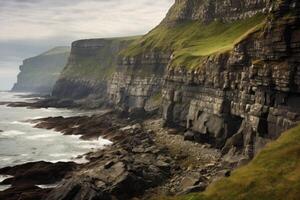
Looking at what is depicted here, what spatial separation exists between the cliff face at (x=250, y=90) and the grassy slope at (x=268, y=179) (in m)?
6.21

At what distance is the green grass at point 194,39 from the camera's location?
293 ft

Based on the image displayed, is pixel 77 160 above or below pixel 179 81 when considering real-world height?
below

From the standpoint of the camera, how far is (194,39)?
4624 inches

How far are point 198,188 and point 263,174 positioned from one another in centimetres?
787

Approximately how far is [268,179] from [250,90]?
23.0m

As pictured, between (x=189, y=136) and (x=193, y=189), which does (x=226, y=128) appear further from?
(x=193, y=189)

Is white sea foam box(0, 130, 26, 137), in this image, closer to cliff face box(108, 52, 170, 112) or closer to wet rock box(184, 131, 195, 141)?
cliff face box(108, 52, 170, 112)

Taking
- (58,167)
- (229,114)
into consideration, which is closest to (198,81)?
(229,114)

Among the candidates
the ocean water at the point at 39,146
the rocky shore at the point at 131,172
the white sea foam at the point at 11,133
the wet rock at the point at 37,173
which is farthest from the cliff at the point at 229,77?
the white sea foam at the point at 11,133

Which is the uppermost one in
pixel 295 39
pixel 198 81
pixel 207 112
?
pixel 295 39

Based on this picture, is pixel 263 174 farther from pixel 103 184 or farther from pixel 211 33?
pixel 211 33

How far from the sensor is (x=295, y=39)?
43.9 metres

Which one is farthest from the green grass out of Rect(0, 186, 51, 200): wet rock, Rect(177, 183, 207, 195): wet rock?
Rect(0, 186, 51, 200): wet rock

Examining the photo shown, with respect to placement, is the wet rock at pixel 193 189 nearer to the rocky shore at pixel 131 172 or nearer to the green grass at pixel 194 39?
the rocky shore at pixel 131 172
